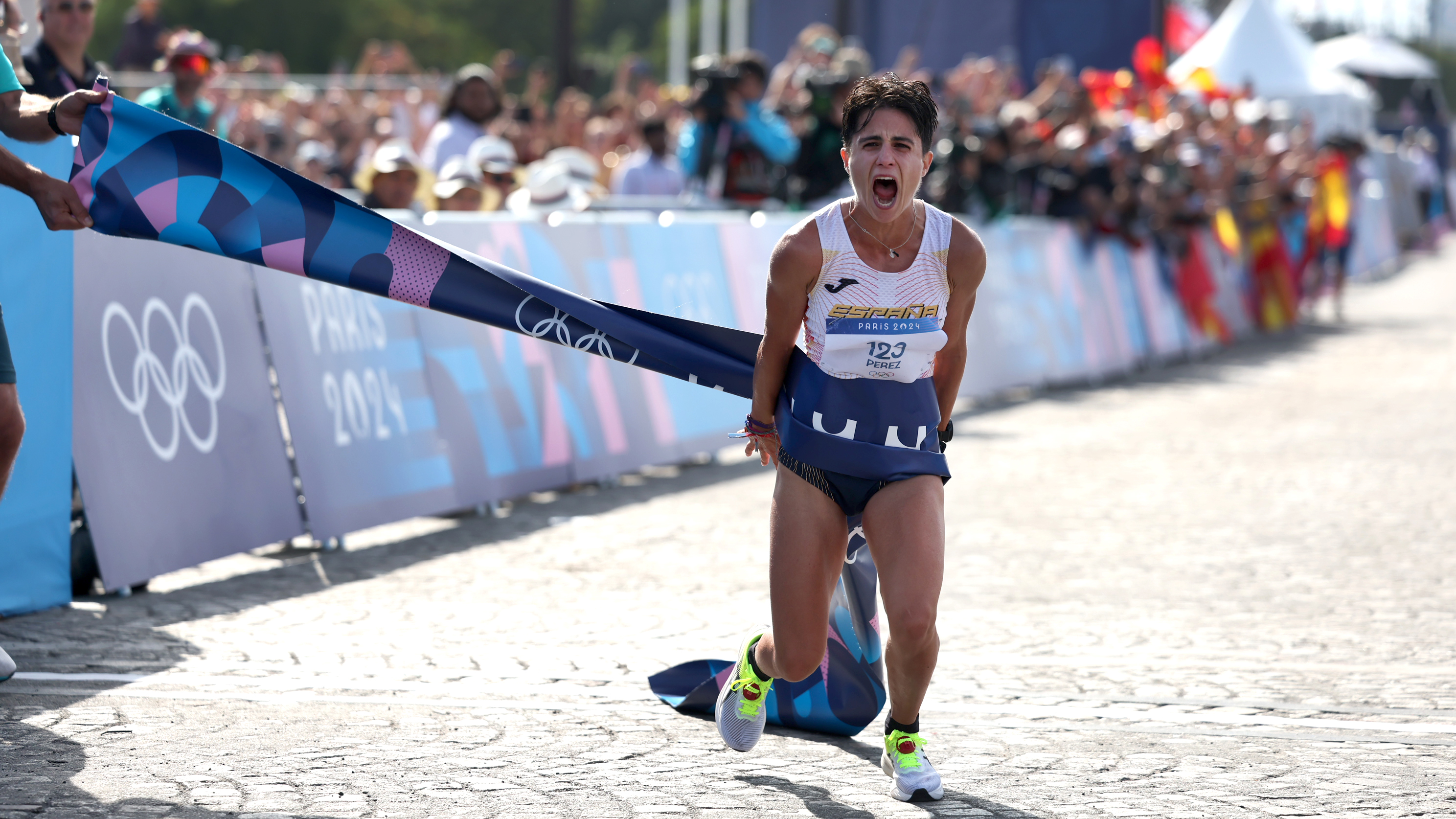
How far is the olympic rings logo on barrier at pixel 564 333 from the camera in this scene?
19.1 ft

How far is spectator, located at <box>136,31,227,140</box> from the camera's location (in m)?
9.91

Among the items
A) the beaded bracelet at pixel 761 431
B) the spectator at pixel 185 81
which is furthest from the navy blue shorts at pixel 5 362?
the spectator at pixel 185 81

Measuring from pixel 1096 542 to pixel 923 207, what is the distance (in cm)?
454

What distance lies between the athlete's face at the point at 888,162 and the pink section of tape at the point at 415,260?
169cm

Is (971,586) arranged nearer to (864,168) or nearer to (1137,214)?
(864,168)

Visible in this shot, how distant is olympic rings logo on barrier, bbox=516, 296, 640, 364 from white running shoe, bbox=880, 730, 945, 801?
161 centimetres

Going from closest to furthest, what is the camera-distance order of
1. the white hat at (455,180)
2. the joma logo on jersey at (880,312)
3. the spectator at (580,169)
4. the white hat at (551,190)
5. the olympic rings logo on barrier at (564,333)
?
the joma logo on jersey at (880,312), the olympic rings logo on barrier at (564,333), the white hat at (455,180), the white hat at (551,190), the spectator at (580,169)

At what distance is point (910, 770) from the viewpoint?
15.8 feet

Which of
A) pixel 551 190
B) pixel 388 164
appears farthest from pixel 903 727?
pixel 551 190

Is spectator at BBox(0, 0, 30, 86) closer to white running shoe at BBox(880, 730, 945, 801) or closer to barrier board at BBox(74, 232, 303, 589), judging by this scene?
barrier board at BBox(74, 232, 303, 589)

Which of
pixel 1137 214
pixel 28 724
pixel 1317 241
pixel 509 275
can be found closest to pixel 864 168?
pixel 509 275

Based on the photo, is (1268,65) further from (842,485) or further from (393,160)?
(842,485)

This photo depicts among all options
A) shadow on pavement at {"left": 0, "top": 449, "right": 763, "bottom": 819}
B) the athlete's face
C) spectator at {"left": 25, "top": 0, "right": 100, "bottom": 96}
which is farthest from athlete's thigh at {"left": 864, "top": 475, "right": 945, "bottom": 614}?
spectator at {"left": 25, "top": 0, "right": 100, "bottom": 96}

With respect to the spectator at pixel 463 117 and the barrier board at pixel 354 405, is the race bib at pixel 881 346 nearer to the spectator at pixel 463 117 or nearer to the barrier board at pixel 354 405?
the barrier board at pixel 354 405
